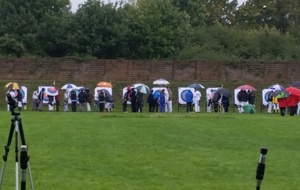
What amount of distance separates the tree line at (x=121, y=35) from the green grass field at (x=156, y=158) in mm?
40112

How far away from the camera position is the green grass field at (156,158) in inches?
551

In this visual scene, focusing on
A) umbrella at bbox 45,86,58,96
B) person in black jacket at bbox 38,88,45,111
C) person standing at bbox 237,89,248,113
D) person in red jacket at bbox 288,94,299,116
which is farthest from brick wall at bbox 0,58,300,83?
person in red jacket at bbox 288,94,299,116

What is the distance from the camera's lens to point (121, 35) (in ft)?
223

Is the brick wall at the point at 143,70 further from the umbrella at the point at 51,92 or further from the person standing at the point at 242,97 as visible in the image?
the person standing at the point at 242,97

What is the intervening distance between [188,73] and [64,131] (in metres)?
38.0

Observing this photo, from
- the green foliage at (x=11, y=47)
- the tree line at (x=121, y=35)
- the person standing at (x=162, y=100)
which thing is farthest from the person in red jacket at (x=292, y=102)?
the green foliage at (x=11, y=47)

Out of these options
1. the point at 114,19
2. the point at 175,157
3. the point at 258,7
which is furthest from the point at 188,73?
the point at 175,157

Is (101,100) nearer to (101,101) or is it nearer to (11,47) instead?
(101,101)

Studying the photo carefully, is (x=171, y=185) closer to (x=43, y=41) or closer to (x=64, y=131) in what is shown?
(x=64, y=131)

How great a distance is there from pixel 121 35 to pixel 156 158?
1989 inches

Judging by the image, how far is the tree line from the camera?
68688 mm

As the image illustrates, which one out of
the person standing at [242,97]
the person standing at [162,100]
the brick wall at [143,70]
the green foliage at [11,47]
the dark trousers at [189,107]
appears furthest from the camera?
the green foliage at [11,47]

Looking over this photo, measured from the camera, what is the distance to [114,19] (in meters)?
70.0

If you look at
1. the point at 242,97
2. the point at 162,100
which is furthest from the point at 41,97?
the point at 242,97
